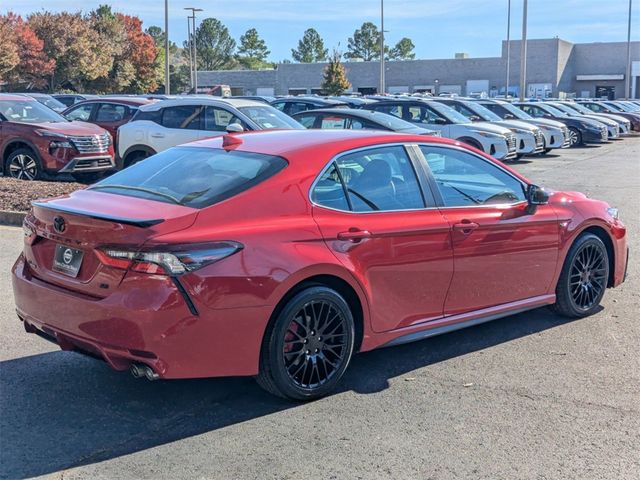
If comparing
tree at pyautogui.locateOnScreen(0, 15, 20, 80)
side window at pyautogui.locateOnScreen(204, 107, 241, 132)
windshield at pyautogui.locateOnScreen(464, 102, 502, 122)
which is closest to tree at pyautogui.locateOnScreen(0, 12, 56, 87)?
tree at pyautogui.locateOnScreen(0, 15, 20, 80)

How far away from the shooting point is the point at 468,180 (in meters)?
5.77

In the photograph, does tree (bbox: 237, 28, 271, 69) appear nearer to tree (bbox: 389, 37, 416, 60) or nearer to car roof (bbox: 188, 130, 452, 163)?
tree (bbox: 389, 37, 416, 60)

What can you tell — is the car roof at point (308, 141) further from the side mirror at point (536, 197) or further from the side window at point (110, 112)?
the side window at point (110, 112)

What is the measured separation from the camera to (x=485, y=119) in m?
21.6

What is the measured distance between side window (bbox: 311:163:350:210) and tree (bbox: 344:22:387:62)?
123772mm

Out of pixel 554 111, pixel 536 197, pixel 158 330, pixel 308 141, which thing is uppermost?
pixel 554 111

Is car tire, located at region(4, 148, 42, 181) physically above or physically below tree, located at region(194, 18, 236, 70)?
below

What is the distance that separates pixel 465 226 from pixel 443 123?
1446 cm

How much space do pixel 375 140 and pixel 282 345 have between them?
167cm

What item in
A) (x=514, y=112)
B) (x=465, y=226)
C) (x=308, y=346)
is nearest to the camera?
(x=308, y=346)

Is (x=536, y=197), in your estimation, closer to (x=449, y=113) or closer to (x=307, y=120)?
(x=307, y=120)

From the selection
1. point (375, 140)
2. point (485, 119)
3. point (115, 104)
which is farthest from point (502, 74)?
point (375, 140)

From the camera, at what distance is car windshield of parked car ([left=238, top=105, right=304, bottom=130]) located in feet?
44.1

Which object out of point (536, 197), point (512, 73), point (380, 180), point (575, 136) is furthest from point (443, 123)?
point (512, 73)
